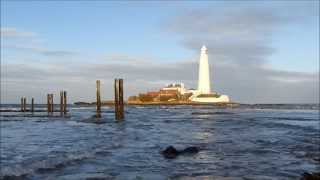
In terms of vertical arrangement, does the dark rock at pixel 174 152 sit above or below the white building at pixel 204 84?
below

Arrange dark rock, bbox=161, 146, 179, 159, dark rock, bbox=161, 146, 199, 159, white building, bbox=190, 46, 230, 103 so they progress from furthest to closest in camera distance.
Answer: white building, bbox=190, 46, 230, 103 < dark rock, bbox=161, 146, 199, 159 < dark rock, bbox=161, 146, 179, 159

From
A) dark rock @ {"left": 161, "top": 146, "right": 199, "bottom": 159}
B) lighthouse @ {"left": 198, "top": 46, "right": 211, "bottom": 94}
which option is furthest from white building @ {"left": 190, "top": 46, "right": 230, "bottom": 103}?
dark rock @ {"left": 161, "top": 146, "right": 199, "bottom": 159}

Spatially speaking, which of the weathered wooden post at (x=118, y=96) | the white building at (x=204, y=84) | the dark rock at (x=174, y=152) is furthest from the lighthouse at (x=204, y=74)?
the dark rock at (x=174, y=152)

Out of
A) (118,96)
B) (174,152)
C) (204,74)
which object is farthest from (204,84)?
(174,152)

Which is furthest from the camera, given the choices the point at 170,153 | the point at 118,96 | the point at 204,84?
the point at 204,84

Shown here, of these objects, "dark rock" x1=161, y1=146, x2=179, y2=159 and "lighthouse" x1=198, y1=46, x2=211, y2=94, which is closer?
"dark rock" x1=161, y1=146, x2=179, y2=159

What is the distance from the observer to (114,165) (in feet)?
47.6

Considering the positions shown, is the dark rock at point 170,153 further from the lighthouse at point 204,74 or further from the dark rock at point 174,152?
the lighthouse at point 204,74

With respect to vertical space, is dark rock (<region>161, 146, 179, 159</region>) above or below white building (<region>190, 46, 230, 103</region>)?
below

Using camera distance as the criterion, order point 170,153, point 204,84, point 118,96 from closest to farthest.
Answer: point 170,153, point 118,96, point 204,84

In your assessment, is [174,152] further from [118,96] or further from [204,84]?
[204,84]

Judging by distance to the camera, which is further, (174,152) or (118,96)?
(118,96)

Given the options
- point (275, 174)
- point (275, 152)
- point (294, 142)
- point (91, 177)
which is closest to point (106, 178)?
point (91, 177)

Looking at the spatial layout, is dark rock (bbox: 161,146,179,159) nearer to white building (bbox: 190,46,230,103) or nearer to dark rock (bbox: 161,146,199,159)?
dark rock (bbox: 161,146,199,159)
